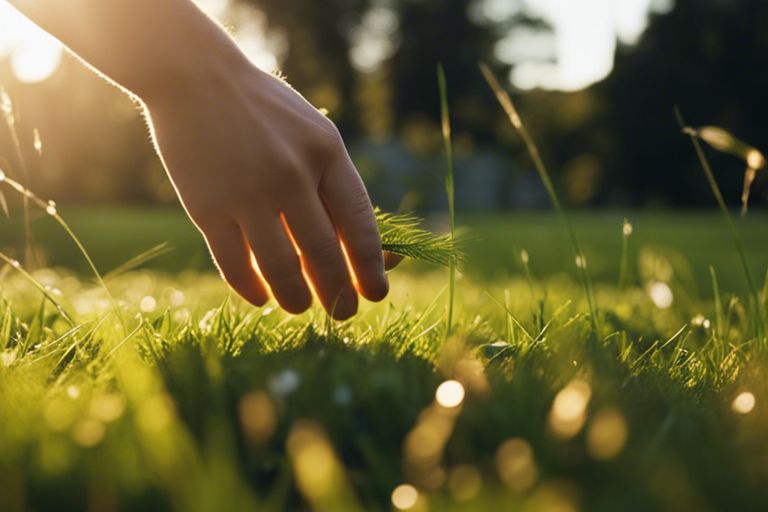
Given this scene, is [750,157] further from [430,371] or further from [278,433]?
[278,433]

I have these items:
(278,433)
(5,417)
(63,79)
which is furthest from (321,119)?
(63,79)

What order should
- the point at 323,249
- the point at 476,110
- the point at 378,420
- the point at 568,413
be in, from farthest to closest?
the point at 476,110 → the point at 323,249 → the point at 378,420 → the point at 568,413

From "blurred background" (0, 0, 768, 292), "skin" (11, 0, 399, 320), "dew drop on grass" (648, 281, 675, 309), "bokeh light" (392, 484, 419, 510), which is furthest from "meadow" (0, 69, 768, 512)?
"blurred background" (0, 0, 768, 292)

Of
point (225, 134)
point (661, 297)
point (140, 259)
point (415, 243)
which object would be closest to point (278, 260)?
point (225, 134)

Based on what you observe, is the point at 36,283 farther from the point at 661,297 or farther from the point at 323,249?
the point at 661,297

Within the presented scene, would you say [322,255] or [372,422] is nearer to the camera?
[372,422]
